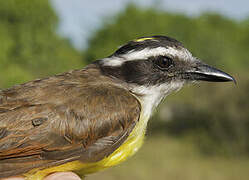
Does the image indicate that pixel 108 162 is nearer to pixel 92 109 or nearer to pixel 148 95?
pixel 92 109

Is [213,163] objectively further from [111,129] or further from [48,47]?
[111,129]

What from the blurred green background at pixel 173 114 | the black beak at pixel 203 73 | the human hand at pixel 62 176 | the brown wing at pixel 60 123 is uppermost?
the black beak at pixel 203 73

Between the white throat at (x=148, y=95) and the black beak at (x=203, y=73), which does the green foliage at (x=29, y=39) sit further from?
the black beak at (x=203, y=73)

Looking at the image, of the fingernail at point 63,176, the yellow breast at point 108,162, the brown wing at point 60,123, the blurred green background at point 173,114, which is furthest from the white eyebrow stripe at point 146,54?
the blurred green background at point 173,114

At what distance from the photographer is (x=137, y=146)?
3.53 m

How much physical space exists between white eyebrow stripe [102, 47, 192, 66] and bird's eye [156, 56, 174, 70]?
0.20 feet

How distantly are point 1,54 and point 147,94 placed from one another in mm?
17226

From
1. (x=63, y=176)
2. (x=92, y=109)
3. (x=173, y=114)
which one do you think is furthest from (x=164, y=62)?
(x=173, y=114)

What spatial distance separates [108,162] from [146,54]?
4.16 feet

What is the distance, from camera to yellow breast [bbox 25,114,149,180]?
314cm

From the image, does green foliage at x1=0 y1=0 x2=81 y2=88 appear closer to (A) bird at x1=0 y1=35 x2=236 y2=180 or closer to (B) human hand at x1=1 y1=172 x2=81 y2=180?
(A) bird at x1=0 y1=35 x2=236 y2=180

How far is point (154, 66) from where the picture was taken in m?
3.70

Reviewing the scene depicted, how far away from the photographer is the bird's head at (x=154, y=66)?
3623 mm

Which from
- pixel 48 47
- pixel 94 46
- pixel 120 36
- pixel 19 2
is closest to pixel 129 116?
pixel 48 47
